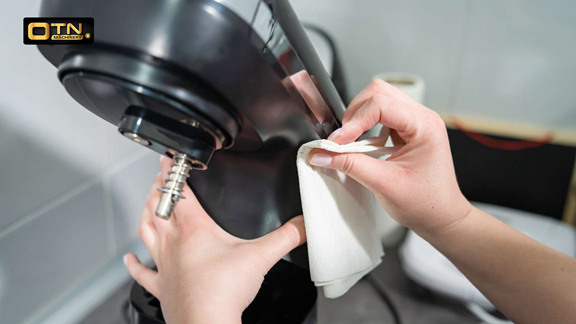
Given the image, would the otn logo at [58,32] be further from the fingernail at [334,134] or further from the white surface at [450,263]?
the white surface at [450,263]

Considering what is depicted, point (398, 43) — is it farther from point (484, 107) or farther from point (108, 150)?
point (108, 150)

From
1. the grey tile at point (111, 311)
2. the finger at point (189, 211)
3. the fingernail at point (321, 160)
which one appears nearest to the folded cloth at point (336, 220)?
the fingernail at point (321, 160)

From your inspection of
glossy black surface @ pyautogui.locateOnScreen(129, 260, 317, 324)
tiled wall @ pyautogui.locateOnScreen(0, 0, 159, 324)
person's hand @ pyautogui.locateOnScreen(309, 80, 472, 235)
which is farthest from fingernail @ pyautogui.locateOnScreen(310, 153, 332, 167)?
tiled wall @ pyautogui.locateOnScreen(0, 0, 159, 324)

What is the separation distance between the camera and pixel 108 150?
662 millimetres

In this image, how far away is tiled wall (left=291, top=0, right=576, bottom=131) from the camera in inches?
32.8

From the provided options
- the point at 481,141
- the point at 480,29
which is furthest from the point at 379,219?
the point at 480,29

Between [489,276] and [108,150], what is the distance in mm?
525

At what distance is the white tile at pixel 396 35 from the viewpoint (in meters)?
0.88

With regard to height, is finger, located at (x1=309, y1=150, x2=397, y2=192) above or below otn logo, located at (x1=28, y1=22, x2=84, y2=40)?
below

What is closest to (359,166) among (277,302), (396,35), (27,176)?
(277,302)

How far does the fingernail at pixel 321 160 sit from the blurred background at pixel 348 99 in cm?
35

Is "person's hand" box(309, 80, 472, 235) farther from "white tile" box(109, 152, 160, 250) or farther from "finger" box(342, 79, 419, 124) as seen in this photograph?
"white tile" box(109, 152, 160, 250)

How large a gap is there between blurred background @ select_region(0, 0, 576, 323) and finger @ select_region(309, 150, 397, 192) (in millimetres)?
351

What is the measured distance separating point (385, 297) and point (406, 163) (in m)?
0.39
